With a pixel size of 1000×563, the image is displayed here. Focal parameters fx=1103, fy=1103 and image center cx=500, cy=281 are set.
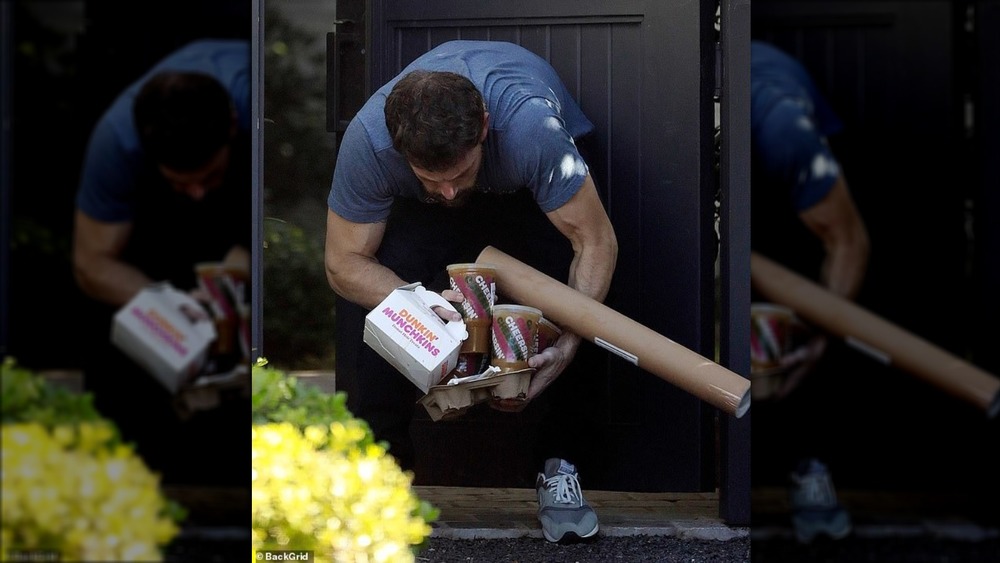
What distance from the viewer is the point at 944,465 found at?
10.3 feet

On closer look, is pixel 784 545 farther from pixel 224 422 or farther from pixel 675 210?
pixel 224 422

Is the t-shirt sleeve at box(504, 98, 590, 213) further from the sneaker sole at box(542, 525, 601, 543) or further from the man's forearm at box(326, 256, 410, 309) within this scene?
the sneaker sole at box(542, 525, 601, 543)

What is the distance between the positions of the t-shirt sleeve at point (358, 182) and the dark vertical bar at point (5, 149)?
0.94m

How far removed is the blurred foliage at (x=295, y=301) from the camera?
11.2 ft

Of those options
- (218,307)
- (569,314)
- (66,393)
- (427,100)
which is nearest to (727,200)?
(569,314)

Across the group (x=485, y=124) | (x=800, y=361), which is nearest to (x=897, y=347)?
(x=800, y=361)

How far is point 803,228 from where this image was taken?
10.7ft

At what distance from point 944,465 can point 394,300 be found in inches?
65.4

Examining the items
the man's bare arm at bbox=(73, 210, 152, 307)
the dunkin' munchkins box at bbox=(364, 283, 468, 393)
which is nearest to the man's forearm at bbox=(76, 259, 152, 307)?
the man's bare arm at bbox=(73, 210, 152, 307)

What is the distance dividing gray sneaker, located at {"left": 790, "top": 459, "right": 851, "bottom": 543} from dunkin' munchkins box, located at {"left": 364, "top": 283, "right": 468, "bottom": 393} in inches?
42.6

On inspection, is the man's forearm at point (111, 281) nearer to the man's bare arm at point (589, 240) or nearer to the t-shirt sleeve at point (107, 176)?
the t-shirt sleeve at point (107, 176)

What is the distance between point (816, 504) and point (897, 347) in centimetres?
52

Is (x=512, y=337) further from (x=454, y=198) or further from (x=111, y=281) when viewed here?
(x=111, y=281)

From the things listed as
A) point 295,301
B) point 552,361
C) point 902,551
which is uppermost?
point 295,301
